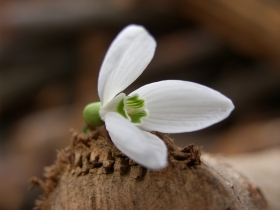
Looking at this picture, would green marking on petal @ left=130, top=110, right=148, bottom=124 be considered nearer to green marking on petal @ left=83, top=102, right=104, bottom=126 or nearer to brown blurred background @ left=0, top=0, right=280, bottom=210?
green marking on petal @ left=83, top=102, right=104, bottom=126

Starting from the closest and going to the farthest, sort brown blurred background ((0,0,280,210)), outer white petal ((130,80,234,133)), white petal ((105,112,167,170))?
white petal ((105,112,167,170))
outer white petal ((130,80,234,133))
brown blurred background ((0,0,280,210))

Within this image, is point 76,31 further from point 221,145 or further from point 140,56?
point 140,56

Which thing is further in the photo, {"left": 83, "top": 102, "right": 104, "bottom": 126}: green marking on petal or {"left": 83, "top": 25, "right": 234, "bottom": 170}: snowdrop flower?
{"left": 83, "top": 102, "right": 104, "bottom": 126}: green marking on petal

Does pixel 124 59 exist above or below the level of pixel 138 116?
above

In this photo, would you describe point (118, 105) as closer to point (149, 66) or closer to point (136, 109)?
point (136, 109)

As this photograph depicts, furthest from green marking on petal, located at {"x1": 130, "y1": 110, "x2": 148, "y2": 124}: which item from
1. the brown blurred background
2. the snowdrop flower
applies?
the brown blurred background

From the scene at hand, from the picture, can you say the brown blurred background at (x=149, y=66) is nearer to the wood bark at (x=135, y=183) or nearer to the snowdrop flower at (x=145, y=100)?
the wood bark at (x=135, y=183)

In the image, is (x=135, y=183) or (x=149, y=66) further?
(x=149, y=66)

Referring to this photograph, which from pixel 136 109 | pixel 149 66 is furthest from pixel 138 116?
pixel 149 66

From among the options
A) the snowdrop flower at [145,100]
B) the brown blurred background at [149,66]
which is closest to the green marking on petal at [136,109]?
the snowdrop flower at [145,100]
